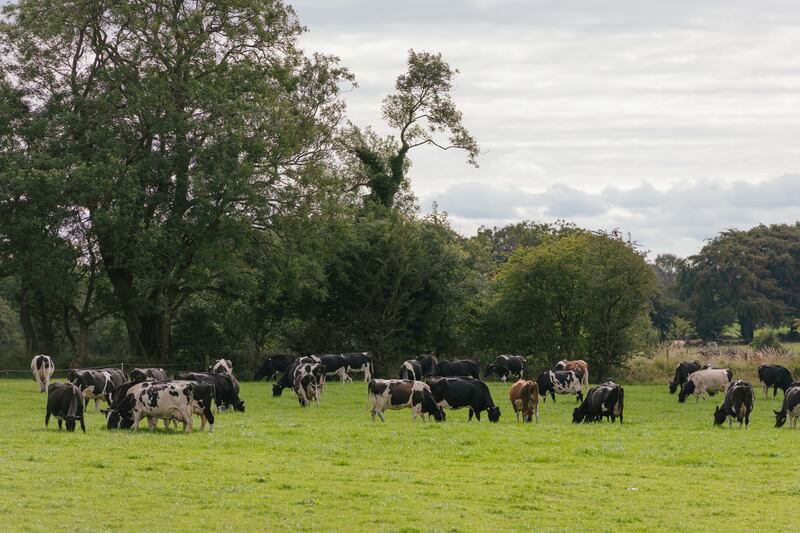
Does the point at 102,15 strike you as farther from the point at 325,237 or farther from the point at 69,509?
the point at 69,509

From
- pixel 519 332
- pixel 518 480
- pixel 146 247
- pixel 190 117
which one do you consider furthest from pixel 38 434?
pixel 519 332

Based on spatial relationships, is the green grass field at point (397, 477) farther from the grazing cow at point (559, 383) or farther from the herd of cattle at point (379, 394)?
the grazing cow at point (559, 383)

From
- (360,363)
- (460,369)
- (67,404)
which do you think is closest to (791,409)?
(67,404)

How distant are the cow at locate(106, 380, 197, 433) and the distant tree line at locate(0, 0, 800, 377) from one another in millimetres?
21665

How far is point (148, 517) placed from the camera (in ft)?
51.7

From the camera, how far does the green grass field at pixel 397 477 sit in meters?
15.9

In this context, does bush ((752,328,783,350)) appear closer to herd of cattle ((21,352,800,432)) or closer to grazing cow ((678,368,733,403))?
herd of cattle ((21,352,800,432))

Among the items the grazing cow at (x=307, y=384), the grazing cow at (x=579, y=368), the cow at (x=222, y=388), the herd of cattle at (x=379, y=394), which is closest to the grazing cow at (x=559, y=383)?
the herd of cattle at (x=379, y=394)

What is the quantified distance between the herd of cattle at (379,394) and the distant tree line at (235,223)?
8221mm

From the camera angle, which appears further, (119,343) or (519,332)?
(119,343)

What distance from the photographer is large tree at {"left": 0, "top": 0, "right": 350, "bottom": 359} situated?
4753 cm

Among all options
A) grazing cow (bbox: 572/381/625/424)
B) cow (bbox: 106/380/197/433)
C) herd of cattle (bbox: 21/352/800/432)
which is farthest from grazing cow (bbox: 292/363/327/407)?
cow (bbox: 106/380/197/433)

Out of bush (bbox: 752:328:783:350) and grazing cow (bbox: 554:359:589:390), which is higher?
bush (bbox: 752:328:783:350)

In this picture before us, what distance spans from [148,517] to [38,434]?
968 centimetres
